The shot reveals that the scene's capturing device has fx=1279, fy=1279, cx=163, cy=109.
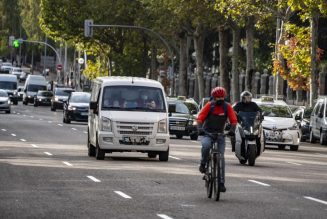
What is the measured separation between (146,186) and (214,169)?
2.76 m

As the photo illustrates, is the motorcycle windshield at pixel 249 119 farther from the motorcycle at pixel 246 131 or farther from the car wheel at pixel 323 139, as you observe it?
the car wheel at pixel 323 139

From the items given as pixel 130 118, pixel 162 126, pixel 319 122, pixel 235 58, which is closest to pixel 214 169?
pixel 130 118

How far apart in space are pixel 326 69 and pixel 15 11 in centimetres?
13069

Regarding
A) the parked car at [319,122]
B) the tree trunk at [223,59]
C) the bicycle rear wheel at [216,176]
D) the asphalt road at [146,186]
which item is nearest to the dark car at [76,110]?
the tree trunk at [223,59]

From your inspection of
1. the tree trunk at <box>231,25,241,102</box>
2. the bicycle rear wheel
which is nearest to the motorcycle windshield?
the bicycle rear wheel

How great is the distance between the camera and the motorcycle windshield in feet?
98.7

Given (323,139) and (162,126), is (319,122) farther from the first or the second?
(162,126)

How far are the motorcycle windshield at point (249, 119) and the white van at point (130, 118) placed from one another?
1.81 m

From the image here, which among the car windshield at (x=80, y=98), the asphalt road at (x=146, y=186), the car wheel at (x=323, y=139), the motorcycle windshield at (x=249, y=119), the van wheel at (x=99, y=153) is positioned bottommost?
the asphalt road at (x=146, y=186)

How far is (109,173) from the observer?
2509cm

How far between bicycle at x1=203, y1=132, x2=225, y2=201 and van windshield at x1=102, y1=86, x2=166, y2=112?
1085 cm

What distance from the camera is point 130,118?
98.6ft

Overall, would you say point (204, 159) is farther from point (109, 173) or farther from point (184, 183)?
point (109, 173)

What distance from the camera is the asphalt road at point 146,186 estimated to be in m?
17.4
